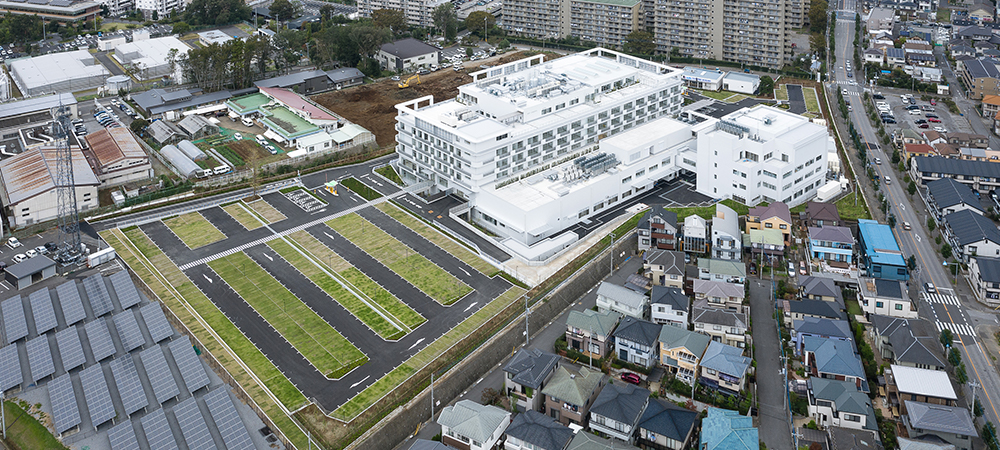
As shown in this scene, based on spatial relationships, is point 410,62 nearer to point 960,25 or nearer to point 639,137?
point 639,137

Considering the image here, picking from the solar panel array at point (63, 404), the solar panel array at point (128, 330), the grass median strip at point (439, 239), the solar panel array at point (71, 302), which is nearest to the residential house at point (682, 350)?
the grass median strip at point (439, 239)

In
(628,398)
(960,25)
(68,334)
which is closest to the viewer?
(628,398)

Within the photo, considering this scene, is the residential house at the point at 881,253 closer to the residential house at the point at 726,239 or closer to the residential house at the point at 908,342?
the residential house at the point at 908,342

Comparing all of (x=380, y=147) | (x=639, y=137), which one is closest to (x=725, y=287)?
(x=639, y=137)

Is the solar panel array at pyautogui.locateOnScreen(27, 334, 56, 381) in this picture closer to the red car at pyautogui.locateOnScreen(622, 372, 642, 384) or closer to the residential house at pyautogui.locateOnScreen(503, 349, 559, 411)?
the residential house at pyautogui.locateOnScreen(503, 349, 559, 411)

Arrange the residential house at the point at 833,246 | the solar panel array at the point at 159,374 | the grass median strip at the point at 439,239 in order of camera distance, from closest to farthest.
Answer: the solar panel array at the point at 159,374 < the residential house at the point at 833,246 < the grass median strip at the point at 439,239

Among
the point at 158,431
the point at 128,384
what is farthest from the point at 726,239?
the point at 128,384

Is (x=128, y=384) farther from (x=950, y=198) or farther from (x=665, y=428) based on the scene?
(x=950, y=198)
